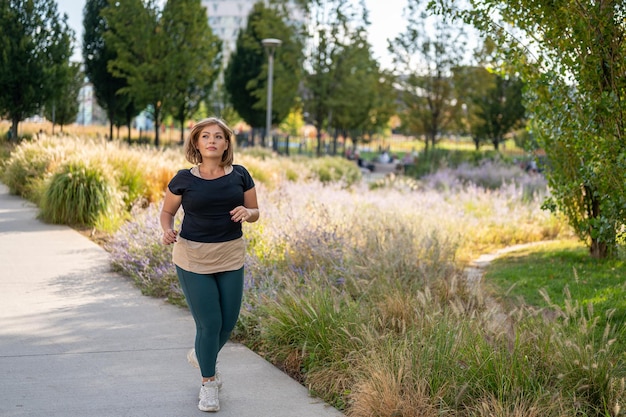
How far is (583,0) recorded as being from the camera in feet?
21.8

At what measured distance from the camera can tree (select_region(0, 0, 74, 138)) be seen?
82.9ft

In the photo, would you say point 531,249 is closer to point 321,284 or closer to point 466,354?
point 321,284

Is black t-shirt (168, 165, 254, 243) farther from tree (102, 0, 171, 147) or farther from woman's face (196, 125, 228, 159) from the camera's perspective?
tree (102, 0, 171, 147)

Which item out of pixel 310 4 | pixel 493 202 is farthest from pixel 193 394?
pixel 310 4

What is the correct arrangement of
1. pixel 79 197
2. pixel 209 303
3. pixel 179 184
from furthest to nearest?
pixel 79 197 < pixel 179 184 < pixel 209 303

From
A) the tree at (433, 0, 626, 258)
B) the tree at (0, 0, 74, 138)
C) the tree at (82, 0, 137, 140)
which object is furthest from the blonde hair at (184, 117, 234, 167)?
the tree at (82, 0, 137, 140)

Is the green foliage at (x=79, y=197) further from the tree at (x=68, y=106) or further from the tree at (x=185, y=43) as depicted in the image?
the tree at (x=68, y=106)

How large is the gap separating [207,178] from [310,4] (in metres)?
25.5

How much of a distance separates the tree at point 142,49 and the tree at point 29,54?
278cm

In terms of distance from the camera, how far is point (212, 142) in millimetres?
4664

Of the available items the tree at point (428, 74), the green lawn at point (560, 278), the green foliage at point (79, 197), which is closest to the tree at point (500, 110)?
the tree at point (428, 74)

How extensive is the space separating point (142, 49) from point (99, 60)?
4.93m

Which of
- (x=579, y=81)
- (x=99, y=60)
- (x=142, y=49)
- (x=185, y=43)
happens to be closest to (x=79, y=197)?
(x=579, y=81)

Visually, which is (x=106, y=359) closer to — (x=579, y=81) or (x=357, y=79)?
(x=579, y=81)
